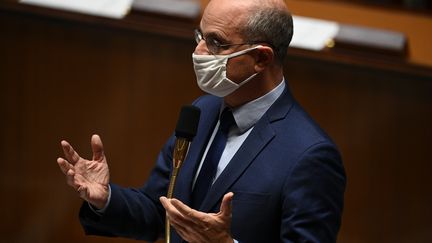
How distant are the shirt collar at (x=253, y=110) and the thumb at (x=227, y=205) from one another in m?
0.16

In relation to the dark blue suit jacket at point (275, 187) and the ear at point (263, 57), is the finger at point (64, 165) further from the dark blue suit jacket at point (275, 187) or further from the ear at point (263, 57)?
the ear at point (263, 57)

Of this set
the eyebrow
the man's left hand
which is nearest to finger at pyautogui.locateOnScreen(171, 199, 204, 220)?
the man's left hand

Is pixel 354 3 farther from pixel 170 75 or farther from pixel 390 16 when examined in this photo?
pixel 170 75

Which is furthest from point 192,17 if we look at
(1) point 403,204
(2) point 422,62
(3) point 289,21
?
(3) point 289,21

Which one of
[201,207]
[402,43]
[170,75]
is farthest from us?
[170,75]

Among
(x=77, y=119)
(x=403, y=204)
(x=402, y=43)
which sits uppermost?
(x=402, y=43)

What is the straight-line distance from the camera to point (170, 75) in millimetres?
1667

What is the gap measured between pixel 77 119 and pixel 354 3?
0.58 meters

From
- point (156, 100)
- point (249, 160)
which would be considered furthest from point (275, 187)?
point (156, 100)

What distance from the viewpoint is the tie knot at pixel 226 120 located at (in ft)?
3.08

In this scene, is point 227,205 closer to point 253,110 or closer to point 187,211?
point 187,211

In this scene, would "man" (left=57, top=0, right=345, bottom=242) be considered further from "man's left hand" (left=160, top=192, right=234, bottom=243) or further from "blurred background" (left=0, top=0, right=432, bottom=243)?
"blurred background" (left=0, top=0, right=432, bottom=243)

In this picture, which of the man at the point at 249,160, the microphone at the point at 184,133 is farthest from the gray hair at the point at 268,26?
the microphone at the point at 184,133

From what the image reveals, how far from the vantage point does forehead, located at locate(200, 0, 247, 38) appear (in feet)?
2.95
